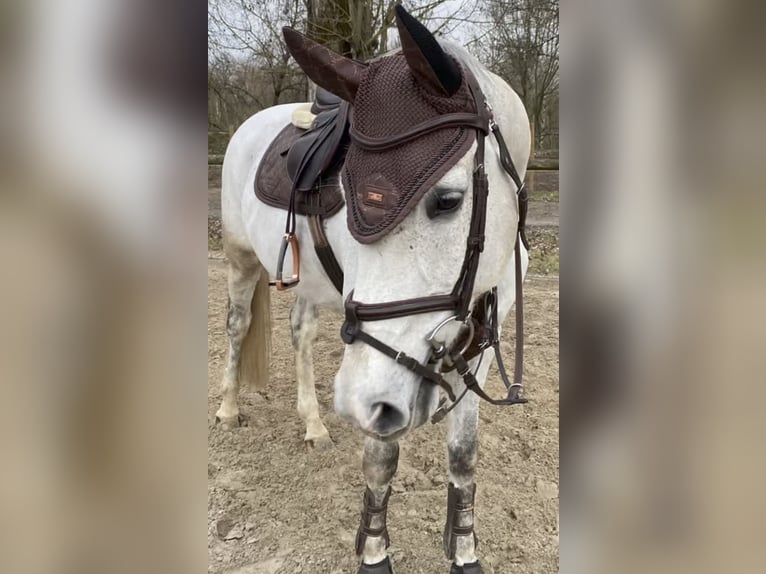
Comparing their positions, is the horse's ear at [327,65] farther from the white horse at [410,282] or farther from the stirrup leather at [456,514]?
the stirrup leather at [456,514]

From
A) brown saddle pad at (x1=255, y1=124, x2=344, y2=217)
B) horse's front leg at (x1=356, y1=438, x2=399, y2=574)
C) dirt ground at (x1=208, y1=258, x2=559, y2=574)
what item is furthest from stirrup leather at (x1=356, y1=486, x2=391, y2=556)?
brown saddle pad at (x1=255, y1=124, x2=344, y2=217)

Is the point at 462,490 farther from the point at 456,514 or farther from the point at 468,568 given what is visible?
the point at 468,568

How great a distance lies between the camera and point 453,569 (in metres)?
1.87

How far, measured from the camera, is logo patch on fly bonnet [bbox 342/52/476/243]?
110cm

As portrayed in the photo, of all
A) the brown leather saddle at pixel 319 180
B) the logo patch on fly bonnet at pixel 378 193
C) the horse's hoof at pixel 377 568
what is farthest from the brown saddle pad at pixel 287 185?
the horse's hoof at pixel 377 568

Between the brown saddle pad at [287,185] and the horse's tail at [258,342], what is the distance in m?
0.85

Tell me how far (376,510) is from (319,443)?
0.99 meters

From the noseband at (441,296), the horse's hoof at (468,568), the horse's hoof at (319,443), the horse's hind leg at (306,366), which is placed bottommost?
the horse's hoof at (468,568)

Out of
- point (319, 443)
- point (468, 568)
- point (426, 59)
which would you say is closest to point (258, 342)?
point (319, 443)

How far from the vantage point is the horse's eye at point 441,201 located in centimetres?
112
